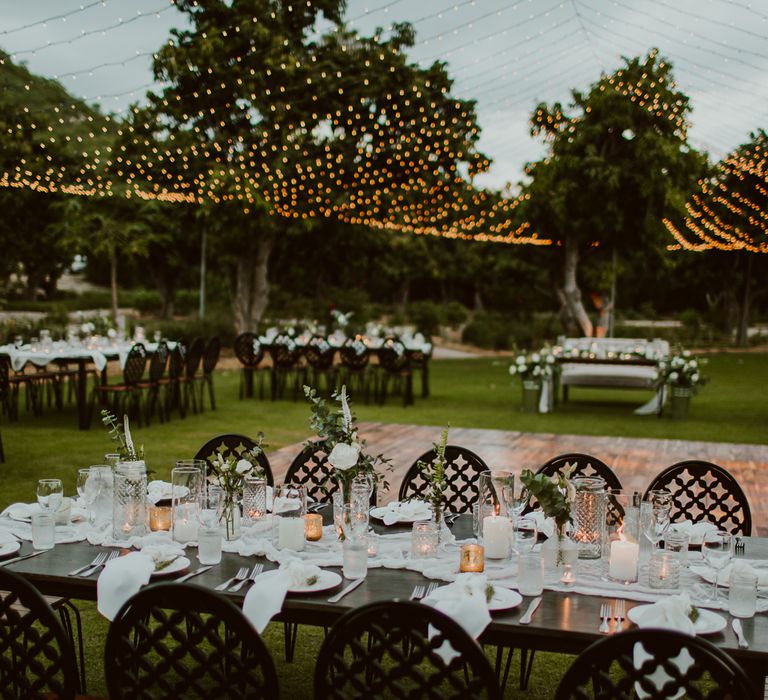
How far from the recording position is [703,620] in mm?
2182

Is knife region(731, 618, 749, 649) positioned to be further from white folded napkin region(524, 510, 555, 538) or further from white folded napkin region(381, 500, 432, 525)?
white folded napkin region(381, 500, 432, 525)

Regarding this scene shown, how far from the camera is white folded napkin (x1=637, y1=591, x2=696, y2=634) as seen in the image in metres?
2.11

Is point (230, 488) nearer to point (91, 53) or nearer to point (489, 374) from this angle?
point (91, 53)

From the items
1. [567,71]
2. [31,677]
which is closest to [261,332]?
[567,71]

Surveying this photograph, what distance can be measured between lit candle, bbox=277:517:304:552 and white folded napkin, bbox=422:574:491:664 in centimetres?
64

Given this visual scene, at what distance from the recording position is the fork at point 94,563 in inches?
99.7

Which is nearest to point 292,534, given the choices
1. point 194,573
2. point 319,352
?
point 194,573

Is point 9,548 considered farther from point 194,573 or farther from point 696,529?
point 696,529

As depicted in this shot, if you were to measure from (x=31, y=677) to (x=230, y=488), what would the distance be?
116 cm

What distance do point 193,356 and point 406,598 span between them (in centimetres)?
842

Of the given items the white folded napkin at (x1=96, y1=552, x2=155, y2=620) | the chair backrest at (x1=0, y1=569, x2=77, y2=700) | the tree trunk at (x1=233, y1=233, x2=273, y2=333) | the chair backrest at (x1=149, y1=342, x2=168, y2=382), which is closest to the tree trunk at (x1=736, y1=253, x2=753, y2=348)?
the tree trunk at (x1=233, y1=233, x2=273, y2=333)

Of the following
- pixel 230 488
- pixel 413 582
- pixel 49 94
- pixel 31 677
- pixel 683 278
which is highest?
pixel 49 94

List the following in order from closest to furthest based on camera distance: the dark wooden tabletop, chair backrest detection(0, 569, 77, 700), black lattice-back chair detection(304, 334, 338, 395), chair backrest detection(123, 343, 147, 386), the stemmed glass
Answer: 1. chair backrest detection(0, 569, 77, 700)
2. the dark wooden tabletop
3. the stemmed glass
4. chair backrest detection(123, 343, 147, 386)
5. black lattice-back chair detection(304, 334, 338, 395)

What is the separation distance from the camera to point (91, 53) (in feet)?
31.4
